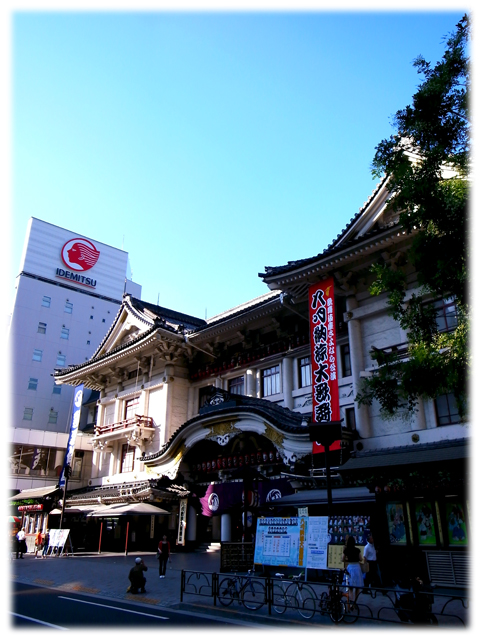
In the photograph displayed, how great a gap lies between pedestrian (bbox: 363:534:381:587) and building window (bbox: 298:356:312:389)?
33.9 ft

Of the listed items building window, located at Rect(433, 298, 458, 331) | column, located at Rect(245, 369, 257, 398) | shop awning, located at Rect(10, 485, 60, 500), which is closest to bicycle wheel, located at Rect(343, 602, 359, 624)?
building window, located at Rect(433, 298, 458, 331)

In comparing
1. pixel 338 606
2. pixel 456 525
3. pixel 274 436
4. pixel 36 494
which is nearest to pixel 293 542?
pixel 338 606

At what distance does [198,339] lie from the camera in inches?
1145

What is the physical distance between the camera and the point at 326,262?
789 inches

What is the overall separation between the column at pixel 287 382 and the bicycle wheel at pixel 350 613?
538 inches

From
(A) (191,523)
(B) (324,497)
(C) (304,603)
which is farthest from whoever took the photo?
(A) (191,523)

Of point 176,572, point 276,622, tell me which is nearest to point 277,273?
point 176,572

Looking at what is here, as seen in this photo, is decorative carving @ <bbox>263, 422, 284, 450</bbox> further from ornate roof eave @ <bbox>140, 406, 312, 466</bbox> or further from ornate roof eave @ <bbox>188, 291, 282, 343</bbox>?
ornate roof eave @ <bbox>188, 291, 282, 343</bbox>

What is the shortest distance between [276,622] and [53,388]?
42.3m

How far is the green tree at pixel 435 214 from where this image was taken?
10.2 m

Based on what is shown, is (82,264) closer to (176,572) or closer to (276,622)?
(176,572)

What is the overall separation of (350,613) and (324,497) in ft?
19.8

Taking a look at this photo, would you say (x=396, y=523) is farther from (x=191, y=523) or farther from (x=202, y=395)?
(x=202, y=395)
